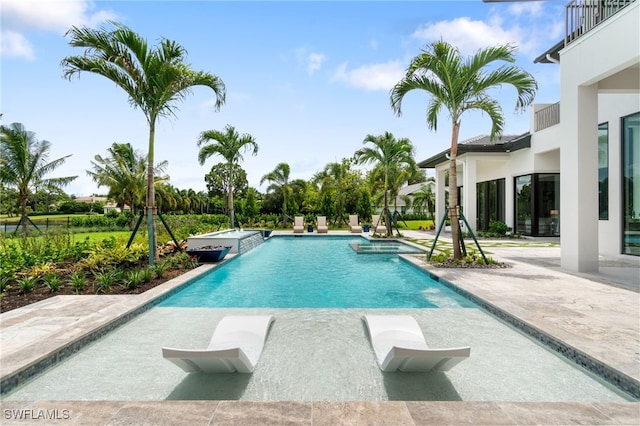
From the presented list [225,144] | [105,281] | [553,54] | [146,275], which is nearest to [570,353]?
[146,275]

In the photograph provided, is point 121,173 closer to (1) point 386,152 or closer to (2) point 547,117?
(1) point 386,152

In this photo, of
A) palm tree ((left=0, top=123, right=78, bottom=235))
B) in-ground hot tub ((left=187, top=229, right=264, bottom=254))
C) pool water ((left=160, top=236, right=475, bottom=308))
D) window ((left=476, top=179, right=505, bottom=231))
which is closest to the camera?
pool water ((left=160, top=236, right=475, bottom=308))

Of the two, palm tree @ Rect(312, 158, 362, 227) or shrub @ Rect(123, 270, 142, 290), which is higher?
palm tree @ Rect(312, 158, 362, 227)

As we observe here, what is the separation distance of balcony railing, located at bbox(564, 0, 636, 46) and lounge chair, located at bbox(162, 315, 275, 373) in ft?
30.2

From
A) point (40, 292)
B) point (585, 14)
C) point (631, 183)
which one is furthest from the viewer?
point (631, 183)

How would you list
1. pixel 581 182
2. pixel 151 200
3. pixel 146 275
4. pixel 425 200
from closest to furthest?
pixel 146 275, pixel 581 182, pixel 151 200, pixel 425 200

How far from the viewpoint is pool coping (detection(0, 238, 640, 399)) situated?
3.04 metres

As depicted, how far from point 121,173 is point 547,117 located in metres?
24.6

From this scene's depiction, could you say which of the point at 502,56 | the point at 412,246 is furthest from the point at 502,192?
the point at 502,56

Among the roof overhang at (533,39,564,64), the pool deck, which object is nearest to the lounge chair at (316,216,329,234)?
the roof overhang at (533,39,564,64)

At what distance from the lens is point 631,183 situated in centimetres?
960

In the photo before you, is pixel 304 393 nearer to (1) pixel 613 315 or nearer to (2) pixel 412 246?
(1) pixel 613 315

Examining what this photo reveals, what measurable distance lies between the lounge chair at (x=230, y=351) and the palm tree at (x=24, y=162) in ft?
54.4

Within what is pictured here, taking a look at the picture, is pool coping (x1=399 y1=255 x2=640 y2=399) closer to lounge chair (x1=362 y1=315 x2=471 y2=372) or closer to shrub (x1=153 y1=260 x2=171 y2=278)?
lounge chair (x1=362 y1=315 x2=471 y2=372)
